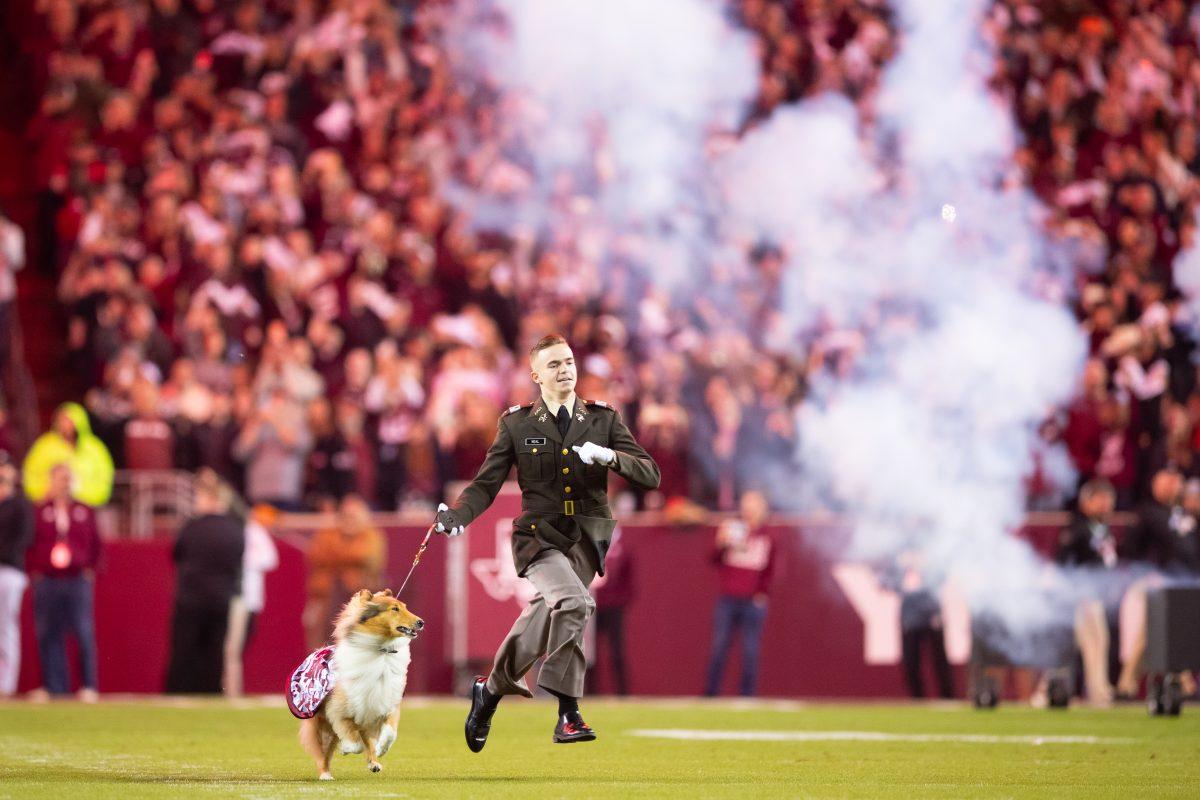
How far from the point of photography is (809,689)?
Result: 20625 mm

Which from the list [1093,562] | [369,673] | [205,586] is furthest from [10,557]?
[369,673]

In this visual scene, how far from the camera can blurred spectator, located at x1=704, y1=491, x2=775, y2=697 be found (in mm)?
20234

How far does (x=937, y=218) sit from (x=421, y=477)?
5615mm

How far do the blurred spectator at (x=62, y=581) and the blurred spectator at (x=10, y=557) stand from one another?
11 cm

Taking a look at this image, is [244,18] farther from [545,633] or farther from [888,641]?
[545,633]

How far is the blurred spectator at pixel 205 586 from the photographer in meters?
19.6

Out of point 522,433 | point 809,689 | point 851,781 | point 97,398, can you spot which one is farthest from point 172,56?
Result: point 851,781

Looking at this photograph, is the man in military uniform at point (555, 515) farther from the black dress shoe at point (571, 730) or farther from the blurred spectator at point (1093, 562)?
the blurred spectator at point (1093, 562)

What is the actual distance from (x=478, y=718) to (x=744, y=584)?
30.3 feet

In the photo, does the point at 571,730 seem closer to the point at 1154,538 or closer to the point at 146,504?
the point at 1154,538

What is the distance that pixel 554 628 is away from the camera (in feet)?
35.3

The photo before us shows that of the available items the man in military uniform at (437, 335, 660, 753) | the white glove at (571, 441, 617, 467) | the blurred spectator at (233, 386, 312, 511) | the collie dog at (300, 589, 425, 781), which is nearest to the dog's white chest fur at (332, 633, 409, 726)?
the collie dog at (300, 589, 425, 781)

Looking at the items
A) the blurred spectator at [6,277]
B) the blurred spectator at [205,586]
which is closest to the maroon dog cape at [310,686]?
the blurred spectator at [205,586]

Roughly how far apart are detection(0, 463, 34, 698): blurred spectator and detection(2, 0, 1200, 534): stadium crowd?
1.24m
